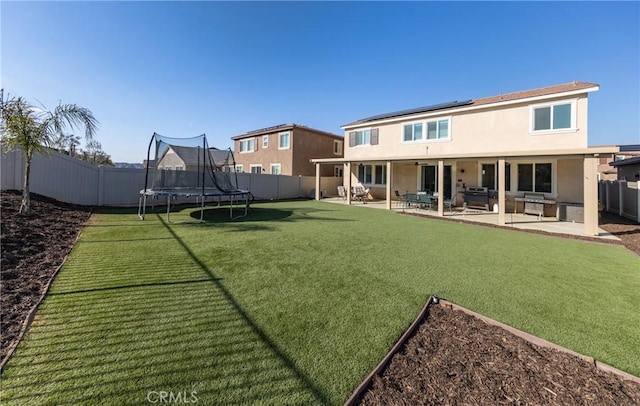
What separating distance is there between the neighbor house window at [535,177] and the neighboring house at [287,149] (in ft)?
45.9

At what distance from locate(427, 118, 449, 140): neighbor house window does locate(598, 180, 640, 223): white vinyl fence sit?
302 inches

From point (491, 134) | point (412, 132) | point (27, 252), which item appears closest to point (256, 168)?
point (412, 132)

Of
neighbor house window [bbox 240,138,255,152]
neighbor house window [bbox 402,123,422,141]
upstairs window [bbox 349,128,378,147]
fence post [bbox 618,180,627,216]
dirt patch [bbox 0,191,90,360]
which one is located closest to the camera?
dirt patch [bbox 0,191,90,360]

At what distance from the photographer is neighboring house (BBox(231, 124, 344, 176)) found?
70.2ft

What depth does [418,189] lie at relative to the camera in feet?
53.4

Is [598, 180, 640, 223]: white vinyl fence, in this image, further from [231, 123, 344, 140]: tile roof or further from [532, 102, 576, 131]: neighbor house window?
[231, 123, 344, 140]: tile roof

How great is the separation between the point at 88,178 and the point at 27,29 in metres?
5.91

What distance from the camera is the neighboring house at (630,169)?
514 inches

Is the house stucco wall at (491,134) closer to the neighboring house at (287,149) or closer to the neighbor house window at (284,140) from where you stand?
the neighboring house at (287,149)

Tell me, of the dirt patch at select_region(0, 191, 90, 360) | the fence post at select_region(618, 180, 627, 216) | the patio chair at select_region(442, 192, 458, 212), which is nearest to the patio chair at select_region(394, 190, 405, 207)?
the patio chair at select_region(442, 192, 458, 212)

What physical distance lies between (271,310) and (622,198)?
17.0 metres

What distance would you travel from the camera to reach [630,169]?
47.1ft

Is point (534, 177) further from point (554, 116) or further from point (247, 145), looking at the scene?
point (247, 145)

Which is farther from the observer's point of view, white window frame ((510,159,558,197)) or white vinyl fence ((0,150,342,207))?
white window frame ((510,159,558,197))
